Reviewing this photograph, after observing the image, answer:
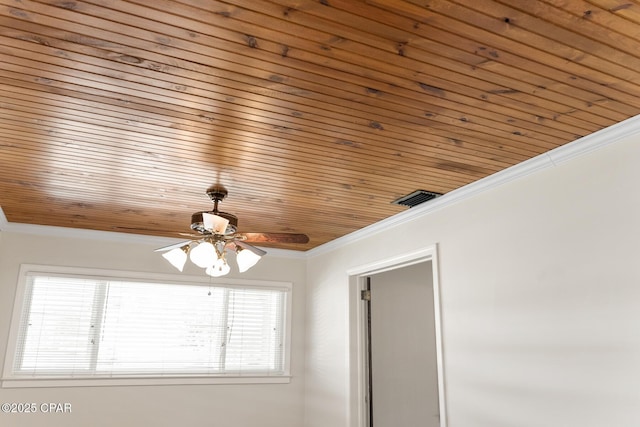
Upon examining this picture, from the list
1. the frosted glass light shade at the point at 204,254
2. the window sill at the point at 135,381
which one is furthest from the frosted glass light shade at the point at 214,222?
the window sill at the point at 135,381

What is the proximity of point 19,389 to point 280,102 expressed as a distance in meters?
3.44

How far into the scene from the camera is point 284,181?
325 cm

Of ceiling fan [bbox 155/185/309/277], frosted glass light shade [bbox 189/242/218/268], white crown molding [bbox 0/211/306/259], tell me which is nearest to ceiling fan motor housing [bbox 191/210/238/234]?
ceiling fan [bbox 155/185/309/277]

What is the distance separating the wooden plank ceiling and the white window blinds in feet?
4.53

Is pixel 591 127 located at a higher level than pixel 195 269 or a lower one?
higher

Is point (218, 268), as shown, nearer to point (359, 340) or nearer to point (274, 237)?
point (274, 237)

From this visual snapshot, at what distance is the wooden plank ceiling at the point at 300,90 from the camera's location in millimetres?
1692

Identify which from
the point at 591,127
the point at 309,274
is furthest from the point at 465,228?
the point at 309,274

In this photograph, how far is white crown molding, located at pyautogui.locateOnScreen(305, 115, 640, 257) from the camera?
2437mm

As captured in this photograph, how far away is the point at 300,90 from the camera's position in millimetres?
2152

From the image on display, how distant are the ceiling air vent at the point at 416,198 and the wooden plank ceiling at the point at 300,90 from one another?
0.12 meters

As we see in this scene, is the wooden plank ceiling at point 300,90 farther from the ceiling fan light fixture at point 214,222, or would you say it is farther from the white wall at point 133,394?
the white wall at point 133,394

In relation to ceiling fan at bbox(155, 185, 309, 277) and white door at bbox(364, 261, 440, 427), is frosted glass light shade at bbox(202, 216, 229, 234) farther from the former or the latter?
white door at bbox(364, 261, 440, 427)

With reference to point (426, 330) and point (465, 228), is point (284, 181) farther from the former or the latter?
point (426, 330)
